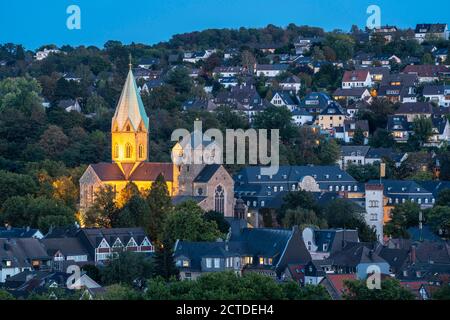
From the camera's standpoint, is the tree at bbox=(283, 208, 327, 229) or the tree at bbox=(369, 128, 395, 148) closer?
the tree at bbox=(283, 208, 327, 229)

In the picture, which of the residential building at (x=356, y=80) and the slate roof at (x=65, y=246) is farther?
the residential building at (x=356, y=80)

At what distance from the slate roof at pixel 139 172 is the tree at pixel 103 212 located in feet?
11.1

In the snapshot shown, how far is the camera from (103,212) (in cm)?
6091

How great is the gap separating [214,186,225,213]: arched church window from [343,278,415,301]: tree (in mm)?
22120

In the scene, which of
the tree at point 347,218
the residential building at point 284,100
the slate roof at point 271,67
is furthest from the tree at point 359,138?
the slate roof at point 271,67

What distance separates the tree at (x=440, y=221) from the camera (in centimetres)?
6294

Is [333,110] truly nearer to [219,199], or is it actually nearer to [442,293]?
[219,199]

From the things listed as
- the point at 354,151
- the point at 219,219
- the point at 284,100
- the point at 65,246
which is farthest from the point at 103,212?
the point at 284,100

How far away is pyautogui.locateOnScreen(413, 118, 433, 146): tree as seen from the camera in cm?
8825

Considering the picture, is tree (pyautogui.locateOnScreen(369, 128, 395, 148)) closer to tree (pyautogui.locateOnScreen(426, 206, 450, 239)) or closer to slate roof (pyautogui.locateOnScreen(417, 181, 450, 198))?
slate roof (pyautogui.locateOnScreen(417, 181, 450, 198))

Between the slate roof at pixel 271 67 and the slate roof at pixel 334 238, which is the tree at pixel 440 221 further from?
the slate roof at pixel 271 67

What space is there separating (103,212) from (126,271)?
13.8 meters

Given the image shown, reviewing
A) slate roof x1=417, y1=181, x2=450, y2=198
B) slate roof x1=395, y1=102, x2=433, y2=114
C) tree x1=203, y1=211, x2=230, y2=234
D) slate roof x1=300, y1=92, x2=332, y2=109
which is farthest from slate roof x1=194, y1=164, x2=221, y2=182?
slate roof x1=300, y1=92, x2=332, y2=109
